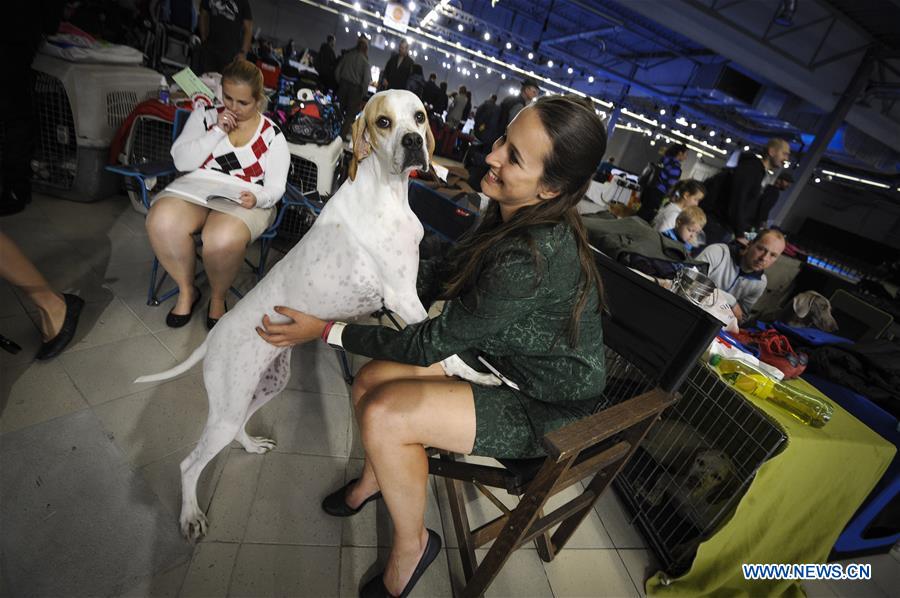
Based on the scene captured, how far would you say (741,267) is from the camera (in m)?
3.17

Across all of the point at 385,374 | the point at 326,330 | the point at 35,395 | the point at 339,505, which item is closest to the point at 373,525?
the point at 339,505

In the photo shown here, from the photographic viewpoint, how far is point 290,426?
2.07 meters

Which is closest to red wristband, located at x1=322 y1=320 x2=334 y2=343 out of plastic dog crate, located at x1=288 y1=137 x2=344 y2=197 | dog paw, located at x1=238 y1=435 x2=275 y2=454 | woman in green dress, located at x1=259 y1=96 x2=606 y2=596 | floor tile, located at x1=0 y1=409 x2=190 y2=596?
woman in green dress, located at x1=259 y1=96 x2=606 y2=596

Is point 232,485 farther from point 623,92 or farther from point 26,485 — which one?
point 623,92

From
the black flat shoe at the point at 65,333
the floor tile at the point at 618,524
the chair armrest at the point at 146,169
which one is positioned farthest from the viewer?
the chair armrest at the point at 146,169

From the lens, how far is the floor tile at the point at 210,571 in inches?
53.0

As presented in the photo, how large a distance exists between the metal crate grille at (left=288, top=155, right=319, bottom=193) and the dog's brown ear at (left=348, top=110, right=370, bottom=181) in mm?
2004

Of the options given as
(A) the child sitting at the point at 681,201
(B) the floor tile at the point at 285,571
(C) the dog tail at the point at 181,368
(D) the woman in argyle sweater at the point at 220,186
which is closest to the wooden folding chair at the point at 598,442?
(B) the floor tile at the point at 285,571

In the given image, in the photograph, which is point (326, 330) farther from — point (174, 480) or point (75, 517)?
point (75, 517)

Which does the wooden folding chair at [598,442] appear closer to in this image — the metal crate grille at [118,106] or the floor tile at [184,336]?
the floor tile at [184,336]

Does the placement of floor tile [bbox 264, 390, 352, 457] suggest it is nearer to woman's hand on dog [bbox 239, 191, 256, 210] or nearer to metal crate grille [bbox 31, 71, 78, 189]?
woman's hand on dog [bbox 239, 191, 256, 210]

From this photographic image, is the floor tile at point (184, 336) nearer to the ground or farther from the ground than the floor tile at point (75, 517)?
farther from the ground

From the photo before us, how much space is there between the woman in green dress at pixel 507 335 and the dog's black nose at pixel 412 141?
315mm

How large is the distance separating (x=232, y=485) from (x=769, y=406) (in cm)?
235
